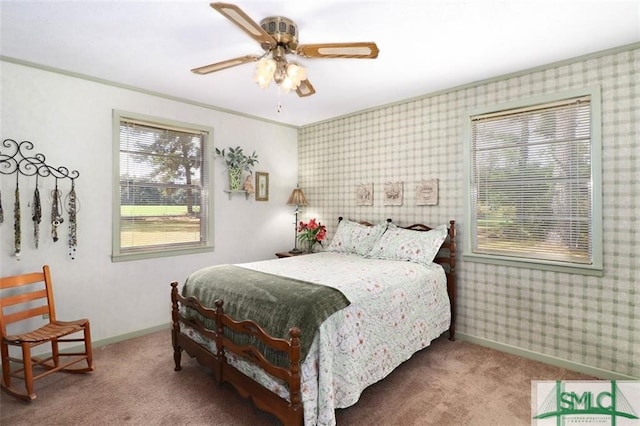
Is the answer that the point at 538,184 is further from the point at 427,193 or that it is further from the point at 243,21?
the point at 243,21

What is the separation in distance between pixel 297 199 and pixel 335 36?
2.55 m

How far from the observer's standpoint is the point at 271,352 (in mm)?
1905

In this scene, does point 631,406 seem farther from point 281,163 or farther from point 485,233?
point 281,163

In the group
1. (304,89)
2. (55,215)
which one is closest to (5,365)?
A: (55,215)

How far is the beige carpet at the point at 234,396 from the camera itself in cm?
205

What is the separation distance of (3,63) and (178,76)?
51.6 inches

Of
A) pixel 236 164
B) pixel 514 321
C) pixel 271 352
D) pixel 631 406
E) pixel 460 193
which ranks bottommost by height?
pixel 631 406

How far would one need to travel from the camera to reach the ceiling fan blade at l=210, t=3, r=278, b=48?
1.50m

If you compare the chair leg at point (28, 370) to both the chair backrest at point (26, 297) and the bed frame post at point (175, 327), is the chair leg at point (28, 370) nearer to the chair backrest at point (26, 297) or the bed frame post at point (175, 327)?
the chair backrest at point (26, 297)

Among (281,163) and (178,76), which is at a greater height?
(178,76)

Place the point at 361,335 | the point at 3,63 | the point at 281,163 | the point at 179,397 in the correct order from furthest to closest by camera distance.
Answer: the point at 281,163 < the point at 3,63 < the point at 179,397 < the point at 361,335

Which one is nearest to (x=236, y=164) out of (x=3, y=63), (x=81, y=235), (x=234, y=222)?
(x=234, y=222)

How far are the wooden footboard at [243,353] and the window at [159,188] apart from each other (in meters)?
1.12

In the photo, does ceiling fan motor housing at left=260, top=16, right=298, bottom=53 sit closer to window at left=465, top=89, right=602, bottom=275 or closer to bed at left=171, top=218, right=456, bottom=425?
bed at left=171, top=218, right=456, bottom=425
